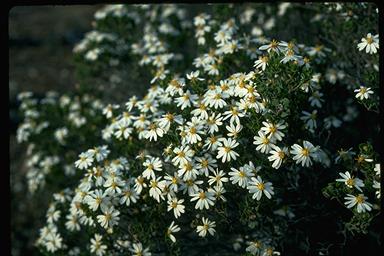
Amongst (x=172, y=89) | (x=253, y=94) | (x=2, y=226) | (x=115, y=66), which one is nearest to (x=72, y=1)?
(x=172, y=89)

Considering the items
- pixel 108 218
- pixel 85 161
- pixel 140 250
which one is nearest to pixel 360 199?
pixel 140 250

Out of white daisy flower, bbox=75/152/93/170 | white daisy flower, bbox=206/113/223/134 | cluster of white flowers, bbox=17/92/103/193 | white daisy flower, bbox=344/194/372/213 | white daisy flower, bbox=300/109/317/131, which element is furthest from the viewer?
cluster of white flowers, bbox=17/92/103/193

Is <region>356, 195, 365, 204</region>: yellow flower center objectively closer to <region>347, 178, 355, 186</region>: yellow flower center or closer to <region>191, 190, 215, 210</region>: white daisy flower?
<region>347, 178, 355, 186</region>: yellow flower center

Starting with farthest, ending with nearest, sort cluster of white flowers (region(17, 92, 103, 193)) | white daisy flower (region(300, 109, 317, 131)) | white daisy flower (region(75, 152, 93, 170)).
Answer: cluster of white flowers (region(17, 92, 103, 193)) → white daisy flower (region(75, 152, 93, 170)) → white daisy flower (region(300, 109, 317, 131))

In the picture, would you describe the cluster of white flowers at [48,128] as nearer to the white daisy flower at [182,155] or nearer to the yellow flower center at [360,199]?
the white daisy flower at [182,155]

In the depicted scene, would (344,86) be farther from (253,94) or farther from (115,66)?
(115,66)

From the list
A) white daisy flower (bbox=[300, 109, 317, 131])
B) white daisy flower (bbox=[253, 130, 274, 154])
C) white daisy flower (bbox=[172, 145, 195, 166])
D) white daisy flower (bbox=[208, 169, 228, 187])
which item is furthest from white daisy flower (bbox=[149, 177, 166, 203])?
white daisy flower (bbox=[300, 109, 317, 131])
